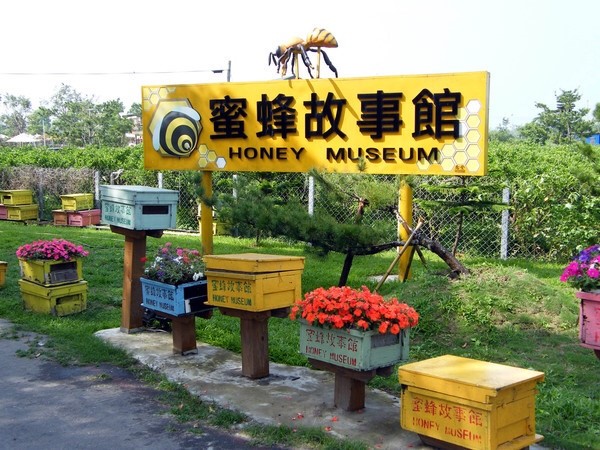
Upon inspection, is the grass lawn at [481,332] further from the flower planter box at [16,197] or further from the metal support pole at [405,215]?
the flower planter box at [16,197]

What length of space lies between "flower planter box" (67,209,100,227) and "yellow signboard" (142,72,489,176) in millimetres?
6558

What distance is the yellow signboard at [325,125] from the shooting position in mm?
8625

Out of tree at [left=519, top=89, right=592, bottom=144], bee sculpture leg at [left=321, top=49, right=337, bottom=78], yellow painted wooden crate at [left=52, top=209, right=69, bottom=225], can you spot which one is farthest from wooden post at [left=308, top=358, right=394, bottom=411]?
tree at [left=519, top=89, right=592, bottom=144]

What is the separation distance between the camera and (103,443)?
4.82m

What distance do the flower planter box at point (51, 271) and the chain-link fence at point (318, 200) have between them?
6.26 ft

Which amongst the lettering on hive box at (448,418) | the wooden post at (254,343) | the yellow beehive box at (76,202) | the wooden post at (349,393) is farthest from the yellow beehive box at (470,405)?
the yellow beehive box at (76,202)

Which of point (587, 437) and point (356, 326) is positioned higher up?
point (356, 326)

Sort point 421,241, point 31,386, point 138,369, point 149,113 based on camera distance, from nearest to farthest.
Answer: point 31,386
point 138,369
point 421,241
point 149,113

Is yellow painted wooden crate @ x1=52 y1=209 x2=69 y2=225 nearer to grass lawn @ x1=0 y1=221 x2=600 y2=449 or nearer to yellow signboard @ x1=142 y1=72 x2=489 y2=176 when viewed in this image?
yellow signboard @ x1=142 y1=72 x2=489 y2=176

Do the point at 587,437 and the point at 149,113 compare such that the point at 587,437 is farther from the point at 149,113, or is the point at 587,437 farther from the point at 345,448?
the point at 149,113

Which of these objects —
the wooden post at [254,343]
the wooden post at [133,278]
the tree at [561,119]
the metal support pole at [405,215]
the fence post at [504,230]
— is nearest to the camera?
the wooden post at [254,343]

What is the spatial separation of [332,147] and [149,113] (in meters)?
3.66

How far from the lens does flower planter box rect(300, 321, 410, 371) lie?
4.91 m

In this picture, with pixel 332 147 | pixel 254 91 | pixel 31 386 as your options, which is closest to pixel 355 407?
pixel 31 386
